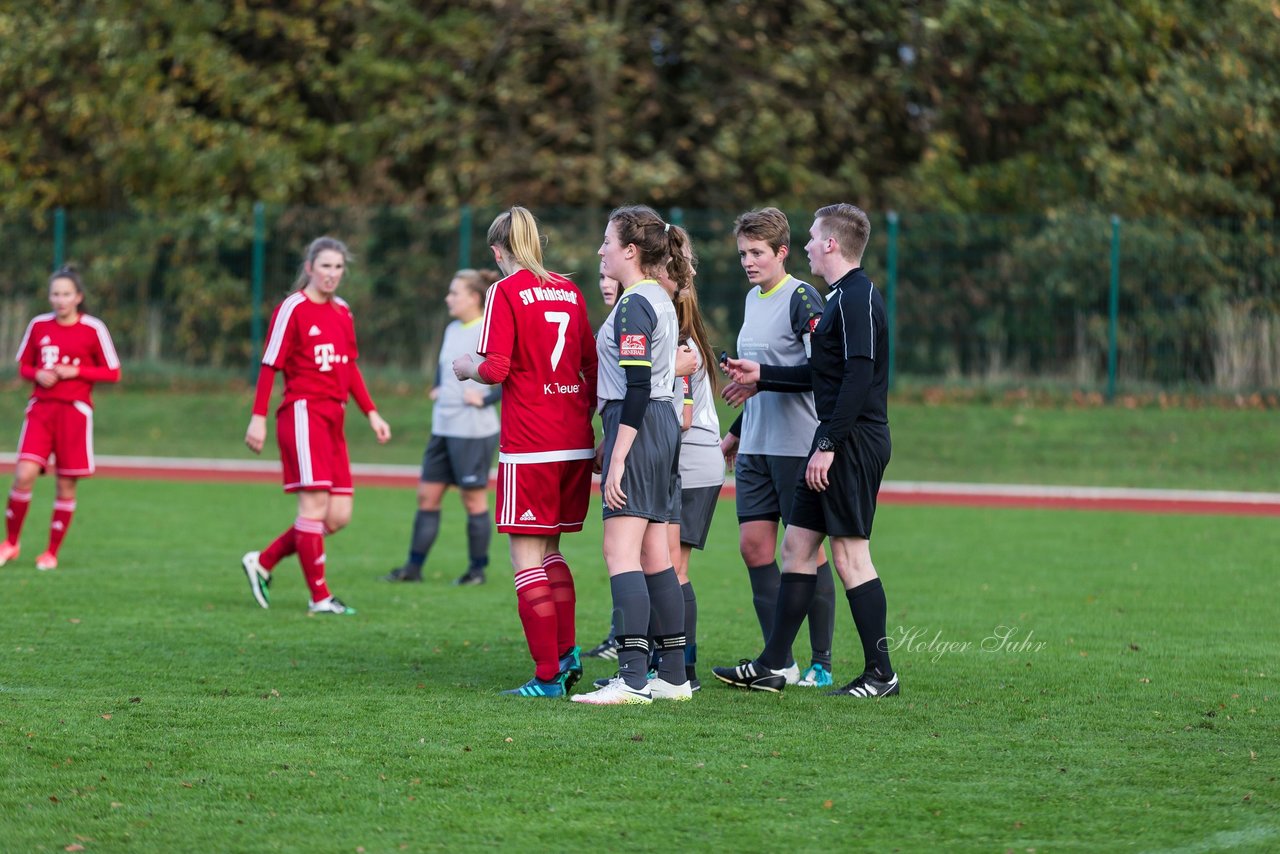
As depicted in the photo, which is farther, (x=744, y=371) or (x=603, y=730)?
(x=744, y=371)

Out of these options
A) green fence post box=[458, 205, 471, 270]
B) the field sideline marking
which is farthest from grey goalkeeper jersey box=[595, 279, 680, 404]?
green fence post box=[458, 205, 471, 270]

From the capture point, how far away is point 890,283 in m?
22.2

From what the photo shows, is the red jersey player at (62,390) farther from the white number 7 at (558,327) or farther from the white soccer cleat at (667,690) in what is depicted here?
the white soccer cleat at (667,690)

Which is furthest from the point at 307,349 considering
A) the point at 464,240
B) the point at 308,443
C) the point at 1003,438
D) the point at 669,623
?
the point at 464,240

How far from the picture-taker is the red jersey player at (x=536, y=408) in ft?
20.6

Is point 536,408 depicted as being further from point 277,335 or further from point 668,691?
point 277,335

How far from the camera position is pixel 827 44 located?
24719 millimetres

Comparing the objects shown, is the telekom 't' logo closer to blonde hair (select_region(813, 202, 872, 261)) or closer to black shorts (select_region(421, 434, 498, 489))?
black shorts (select_region(421, 434, 498, 489))

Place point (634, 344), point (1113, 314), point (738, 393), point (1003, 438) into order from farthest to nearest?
point (1113, 314) < point (1003, 438) < point (738, 393) < point (634, 344)

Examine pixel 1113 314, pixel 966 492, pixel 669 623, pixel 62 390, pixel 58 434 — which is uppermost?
pixel 1113 314

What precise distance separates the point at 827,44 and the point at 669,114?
279cm

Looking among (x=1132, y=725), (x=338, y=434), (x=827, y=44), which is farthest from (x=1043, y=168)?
(x=1132, y=725)

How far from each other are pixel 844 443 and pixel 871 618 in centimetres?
72

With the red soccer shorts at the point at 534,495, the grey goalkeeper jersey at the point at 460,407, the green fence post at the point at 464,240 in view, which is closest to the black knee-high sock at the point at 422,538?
the grey goalkeeper jersey at the point at 460,407
